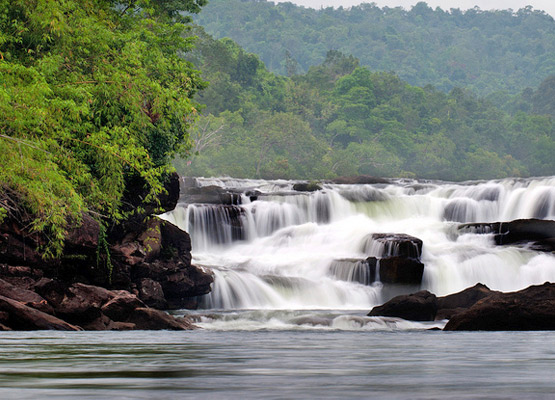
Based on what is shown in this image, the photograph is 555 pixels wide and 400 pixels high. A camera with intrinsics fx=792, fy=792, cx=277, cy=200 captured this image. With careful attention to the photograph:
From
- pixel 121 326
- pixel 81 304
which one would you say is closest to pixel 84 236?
pixel 81 304

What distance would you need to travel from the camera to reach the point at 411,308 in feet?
63.7

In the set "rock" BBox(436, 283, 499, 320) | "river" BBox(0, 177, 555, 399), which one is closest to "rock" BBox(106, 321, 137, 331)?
"river" BBox(0, 177, 555, 399)

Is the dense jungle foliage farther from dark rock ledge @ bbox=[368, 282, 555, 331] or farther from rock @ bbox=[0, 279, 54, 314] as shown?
dark rock ledge @ bbox=[368, 282, 555, 331]

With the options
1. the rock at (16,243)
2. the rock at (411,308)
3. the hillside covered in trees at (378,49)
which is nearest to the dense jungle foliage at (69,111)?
the rock at (16,243)

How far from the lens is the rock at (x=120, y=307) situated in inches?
645

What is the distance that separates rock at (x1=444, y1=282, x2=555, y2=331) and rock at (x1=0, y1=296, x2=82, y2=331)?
7558mm

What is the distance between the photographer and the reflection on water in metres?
4.27

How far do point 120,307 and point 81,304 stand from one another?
33.4 inches

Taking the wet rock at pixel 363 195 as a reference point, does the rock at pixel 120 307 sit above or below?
below

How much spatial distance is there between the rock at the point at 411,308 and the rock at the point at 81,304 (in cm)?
686

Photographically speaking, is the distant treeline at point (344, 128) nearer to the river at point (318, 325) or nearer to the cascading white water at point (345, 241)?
the river at point (318, 325)

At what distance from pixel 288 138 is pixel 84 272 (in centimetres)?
5864

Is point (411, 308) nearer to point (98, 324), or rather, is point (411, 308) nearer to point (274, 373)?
point (98, 324)

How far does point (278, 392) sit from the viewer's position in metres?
4.29
